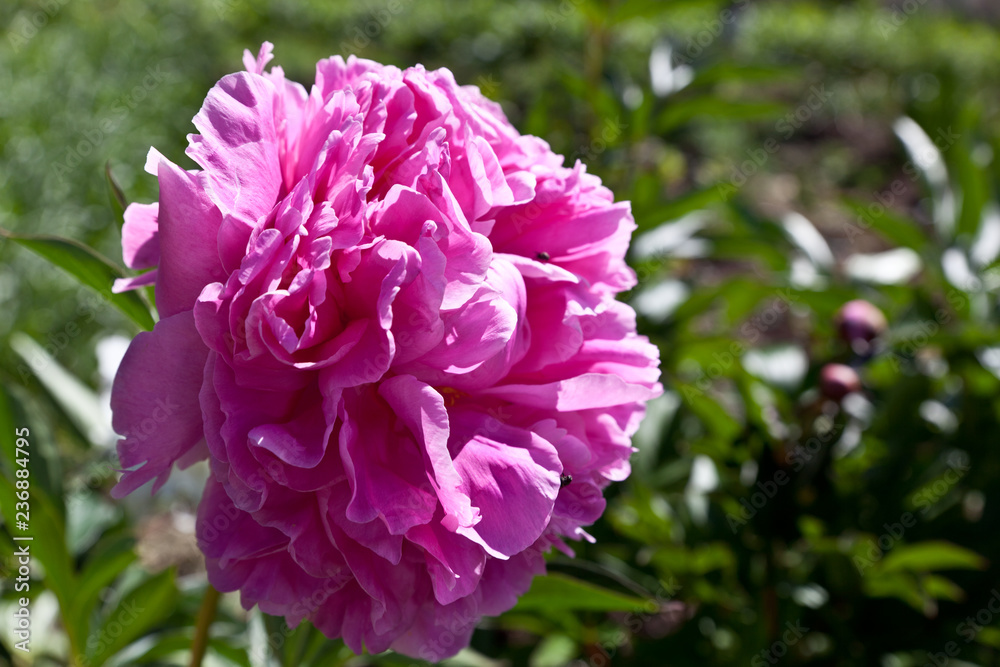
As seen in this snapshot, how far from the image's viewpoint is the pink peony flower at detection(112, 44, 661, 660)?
58 cm

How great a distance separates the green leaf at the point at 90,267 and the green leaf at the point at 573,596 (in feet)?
1.44

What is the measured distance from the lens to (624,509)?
60.0 inches

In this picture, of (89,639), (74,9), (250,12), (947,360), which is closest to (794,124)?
(250,12)

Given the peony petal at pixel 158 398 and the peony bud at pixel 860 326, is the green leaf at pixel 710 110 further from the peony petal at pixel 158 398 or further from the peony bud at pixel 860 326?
the peony petal at pixel 158 398

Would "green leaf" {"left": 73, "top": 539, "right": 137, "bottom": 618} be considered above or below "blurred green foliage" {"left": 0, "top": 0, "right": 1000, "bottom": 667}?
above

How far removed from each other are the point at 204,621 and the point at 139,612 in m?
0.37

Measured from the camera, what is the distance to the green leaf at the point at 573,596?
0.79m

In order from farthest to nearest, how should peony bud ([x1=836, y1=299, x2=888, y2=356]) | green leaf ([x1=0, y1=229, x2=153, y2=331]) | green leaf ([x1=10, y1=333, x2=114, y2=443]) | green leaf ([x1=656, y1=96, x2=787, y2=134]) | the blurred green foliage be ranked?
green leaf ([x1=656, y1=96, x2=787, y2=134]) → peony bud ([x1=836, y1=299, x2=888, y2=356]) → green leaf ([x1=10, y1=333, x2=114, y2=443]) → the blurred green foliage → green leaf ([x1=0, y1=229, x2=153, y2=331])

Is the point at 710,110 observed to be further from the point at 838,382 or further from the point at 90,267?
the point at 90,267

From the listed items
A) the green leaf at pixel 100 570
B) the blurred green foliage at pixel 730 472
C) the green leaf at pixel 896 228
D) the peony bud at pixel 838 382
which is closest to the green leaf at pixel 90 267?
the blurred green foliage at pixel 730 472

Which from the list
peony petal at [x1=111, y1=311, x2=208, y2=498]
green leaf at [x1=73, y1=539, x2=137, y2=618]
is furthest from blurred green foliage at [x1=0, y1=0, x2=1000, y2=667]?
peony petal at [x1=111, y1=311, x2=208, y2=498]

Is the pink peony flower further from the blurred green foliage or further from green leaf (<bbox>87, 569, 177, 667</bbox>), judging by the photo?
green leaf (<bbox>87, 569, 177, 667</bbox>)

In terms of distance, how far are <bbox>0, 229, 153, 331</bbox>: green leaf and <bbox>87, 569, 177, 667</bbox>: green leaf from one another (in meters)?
0.46

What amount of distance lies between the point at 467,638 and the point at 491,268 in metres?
0.29
